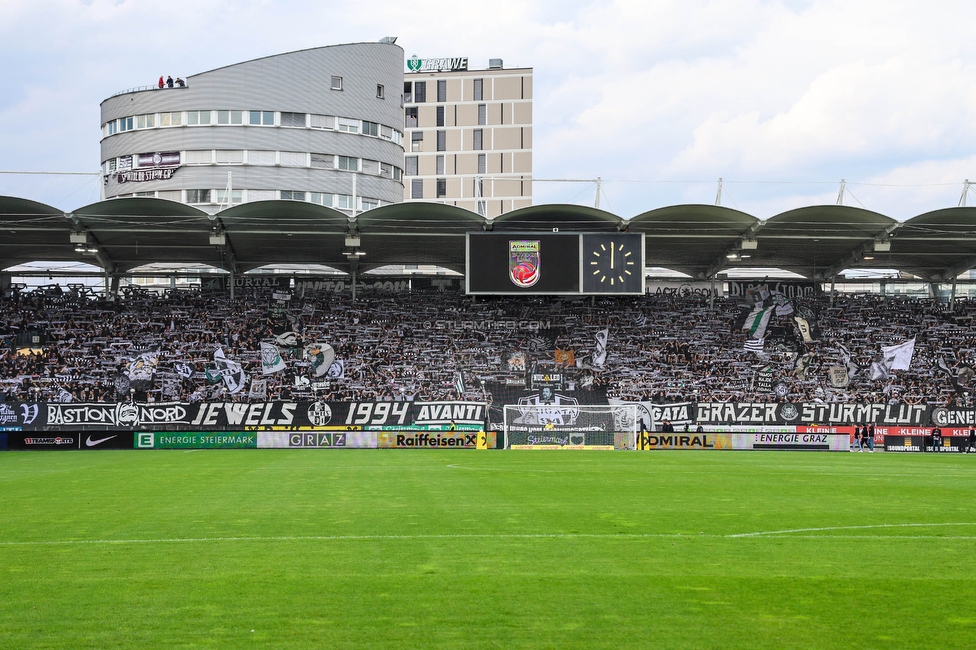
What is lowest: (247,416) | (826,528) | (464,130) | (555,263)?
(247,416)

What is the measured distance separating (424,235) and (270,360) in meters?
10.3

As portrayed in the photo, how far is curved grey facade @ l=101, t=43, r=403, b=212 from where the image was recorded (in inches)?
2926

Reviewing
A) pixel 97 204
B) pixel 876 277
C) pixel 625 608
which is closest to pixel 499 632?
pixel 625 608

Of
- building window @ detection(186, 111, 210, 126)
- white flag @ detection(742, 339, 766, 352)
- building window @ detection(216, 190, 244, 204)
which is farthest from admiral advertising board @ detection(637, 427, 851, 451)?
building window @ detection(186, 111, 210, 126)

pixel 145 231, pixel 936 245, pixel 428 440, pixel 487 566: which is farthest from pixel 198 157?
pixel 487 566

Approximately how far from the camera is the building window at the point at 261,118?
74938mm

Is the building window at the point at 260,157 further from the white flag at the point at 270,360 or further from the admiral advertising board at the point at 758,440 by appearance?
the admiral advertising board at the point at 758,440

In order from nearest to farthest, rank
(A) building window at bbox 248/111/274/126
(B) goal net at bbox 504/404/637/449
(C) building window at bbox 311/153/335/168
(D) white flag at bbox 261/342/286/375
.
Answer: (B) goal net at bbox 504/404/637/449, (D) white flag at bbox 261/342/286/375, (A) building window at bbox 248/111/274/126, (C) building window at bbox 311/153/335/168

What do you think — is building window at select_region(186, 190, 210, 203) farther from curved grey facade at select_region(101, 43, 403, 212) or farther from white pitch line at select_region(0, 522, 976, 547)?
white pitch line at select_region(0, 522, 976, 547)

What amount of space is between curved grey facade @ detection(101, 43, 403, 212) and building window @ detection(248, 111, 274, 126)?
79 millimetres

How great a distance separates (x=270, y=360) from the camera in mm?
49469

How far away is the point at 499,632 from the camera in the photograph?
7.44 metres

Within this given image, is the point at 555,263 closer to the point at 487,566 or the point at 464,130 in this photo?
the point at 487,566

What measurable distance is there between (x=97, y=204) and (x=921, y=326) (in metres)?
44.1
